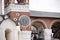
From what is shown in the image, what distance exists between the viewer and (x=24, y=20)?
1455 centimetres

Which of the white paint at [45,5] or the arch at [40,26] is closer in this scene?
the arch at [40,26]

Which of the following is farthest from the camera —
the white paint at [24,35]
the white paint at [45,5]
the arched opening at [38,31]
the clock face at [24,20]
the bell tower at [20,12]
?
the arched opening at [38,31]

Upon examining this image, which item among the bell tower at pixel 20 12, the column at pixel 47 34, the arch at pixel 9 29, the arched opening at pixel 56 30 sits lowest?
the arched opening at pixel 56 30

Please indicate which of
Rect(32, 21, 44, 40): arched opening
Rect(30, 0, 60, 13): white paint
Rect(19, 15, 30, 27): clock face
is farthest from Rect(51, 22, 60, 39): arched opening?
Rect(19, 15, 30, 27): clock face

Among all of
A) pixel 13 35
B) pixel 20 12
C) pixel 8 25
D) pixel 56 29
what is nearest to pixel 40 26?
pixel 20 12

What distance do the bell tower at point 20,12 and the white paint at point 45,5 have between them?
1.32 m

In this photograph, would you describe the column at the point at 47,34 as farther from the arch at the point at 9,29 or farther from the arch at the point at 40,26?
the arch at the point at 9,29

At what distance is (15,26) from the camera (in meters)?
13.8

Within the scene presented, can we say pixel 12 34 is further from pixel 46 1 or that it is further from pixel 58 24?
pixel 58 24

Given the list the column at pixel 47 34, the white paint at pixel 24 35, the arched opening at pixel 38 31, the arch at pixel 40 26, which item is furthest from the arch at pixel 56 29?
the white paint at pixel 24 35

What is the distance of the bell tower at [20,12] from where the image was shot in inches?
564

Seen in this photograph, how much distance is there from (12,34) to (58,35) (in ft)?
19.3

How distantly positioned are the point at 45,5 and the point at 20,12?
231cm

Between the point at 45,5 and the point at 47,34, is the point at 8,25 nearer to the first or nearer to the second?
the point at 47,34
